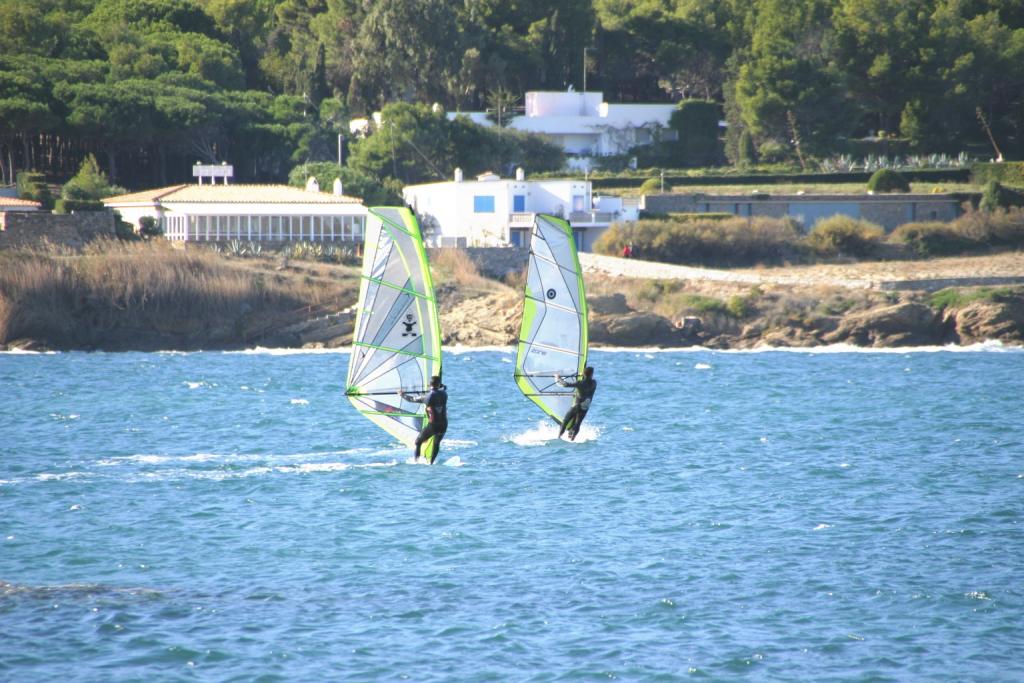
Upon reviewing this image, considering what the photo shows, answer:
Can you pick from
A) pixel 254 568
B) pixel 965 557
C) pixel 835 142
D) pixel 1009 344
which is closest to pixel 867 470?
pixel 965 557

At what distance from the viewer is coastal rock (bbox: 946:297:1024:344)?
62.4 metres

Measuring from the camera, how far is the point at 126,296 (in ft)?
204

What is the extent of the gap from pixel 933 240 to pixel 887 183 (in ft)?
32.2

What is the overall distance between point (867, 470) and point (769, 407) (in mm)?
11800

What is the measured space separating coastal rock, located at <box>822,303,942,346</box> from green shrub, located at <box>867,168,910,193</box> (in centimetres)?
2339

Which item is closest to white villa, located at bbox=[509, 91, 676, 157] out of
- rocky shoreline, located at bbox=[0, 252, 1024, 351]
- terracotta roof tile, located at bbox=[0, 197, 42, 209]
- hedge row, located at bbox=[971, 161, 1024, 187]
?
hedge row, located at bbox=[971, 161, 1024, 187]

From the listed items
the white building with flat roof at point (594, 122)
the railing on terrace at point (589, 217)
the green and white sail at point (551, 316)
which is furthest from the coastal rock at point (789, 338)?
the white building with flat roof at point (594, 122)

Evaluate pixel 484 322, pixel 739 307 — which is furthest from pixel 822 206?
pixel 484 322

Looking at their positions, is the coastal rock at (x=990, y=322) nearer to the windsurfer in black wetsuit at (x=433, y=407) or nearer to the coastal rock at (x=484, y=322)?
the coastal rock at (x=484, y=322)

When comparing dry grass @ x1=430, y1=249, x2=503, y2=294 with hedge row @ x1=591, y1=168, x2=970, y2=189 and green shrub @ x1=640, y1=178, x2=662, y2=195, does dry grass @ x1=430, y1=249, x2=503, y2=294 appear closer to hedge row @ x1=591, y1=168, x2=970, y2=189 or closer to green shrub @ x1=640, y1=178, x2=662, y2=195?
green shrub @ x1=640, y1=178, x2=662, y2=195

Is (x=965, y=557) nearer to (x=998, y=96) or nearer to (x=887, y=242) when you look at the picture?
(x=887, y=242)

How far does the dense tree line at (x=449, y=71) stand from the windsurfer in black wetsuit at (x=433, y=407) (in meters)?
61.7

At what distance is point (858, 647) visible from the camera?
60.3ft

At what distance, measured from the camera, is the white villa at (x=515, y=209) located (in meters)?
78.4
